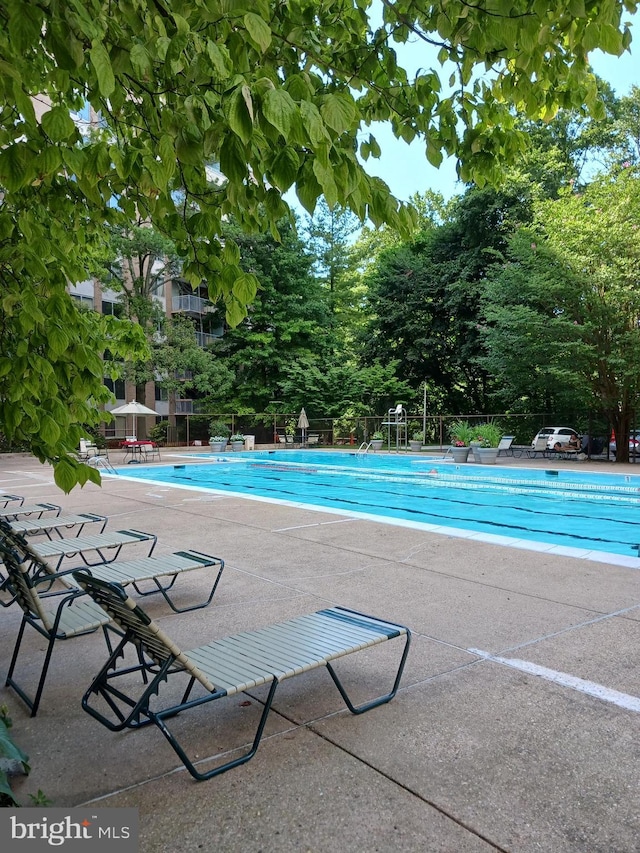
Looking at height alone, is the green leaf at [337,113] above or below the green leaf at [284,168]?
above

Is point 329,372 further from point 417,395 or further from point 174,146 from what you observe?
point 174,146

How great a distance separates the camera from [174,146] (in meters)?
2.14

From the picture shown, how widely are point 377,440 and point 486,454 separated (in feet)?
31.5

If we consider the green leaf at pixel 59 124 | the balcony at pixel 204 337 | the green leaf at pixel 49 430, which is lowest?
the green leaf at pixel 49 430

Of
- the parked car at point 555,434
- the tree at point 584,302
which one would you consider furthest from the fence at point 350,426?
the tree at point 584,302

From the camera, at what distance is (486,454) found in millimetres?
21609

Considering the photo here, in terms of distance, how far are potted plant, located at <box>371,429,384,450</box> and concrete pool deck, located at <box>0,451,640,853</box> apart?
2365 cm

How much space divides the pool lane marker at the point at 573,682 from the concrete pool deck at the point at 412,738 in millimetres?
13

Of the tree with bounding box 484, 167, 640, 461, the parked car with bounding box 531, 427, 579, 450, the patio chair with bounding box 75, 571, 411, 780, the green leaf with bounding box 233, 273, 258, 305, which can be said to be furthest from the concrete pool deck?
the parked car with bounding box 531, 427, 579, 450

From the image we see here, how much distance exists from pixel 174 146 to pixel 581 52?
2.11 m

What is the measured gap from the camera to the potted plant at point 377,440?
29.5 meters

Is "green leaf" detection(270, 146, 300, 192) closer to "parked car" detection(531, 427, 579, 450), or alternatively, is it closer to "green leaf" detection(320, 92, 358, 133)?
"green leaf" detection(320, 92, 358, 133)

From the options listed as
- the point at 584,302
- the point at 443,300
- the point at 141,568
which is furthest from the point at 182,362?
the point at 141,568

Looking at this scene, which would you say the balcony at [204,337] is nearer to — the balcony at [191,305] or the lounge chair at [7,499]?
the balcony at [191,305]
